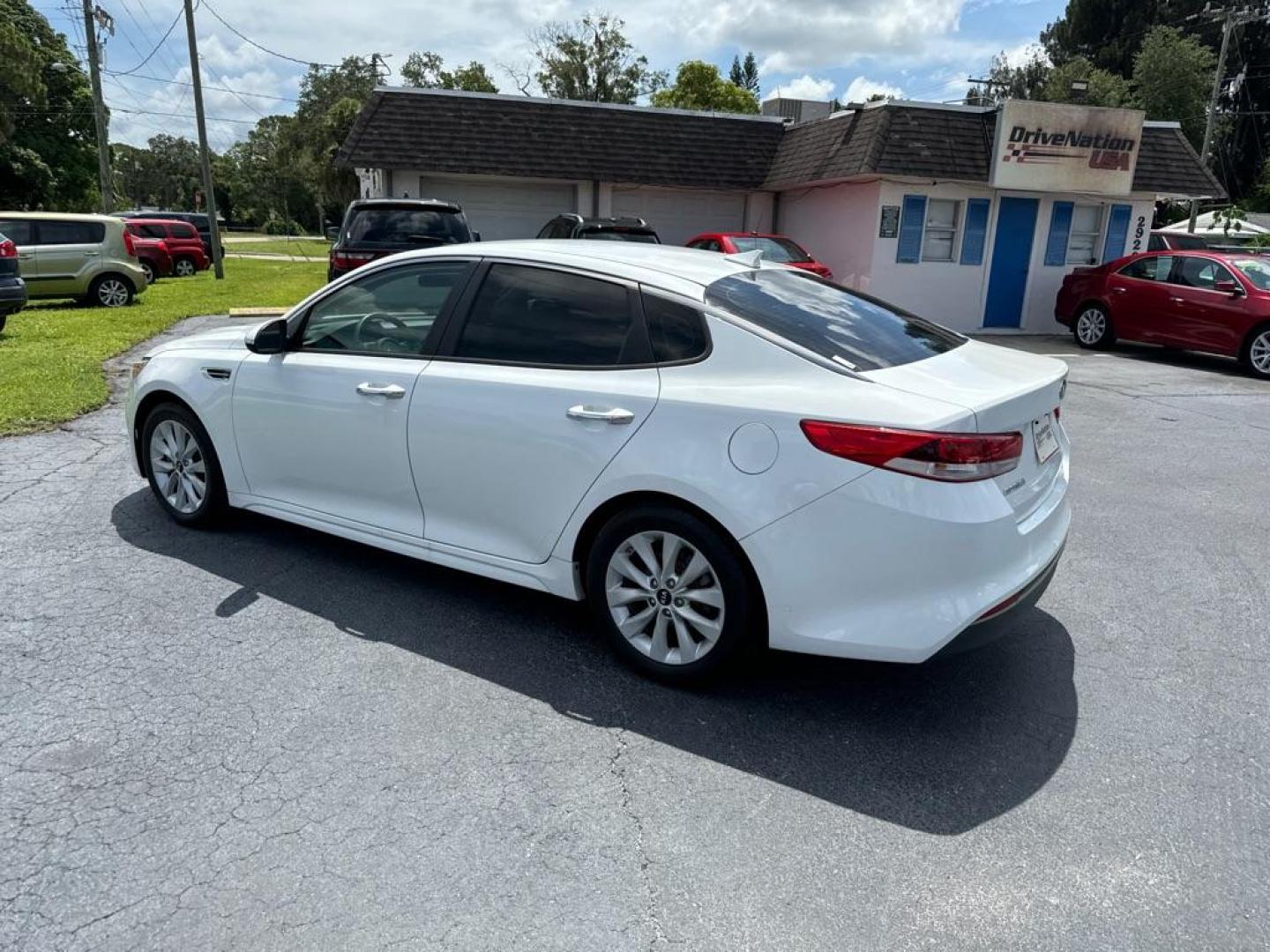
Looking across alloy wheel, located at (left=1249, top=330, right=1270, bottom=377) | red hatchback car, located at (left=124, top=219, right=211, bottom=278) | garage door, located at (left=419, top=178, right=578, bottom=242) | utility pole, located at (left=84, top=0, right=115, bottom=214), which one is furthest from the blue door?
utility pole, located at (left=84, top=0, right=115, bottom=214)

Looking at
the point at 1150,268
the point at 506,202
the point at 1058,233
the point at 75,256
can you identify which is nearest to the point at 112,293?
the point at 75,256

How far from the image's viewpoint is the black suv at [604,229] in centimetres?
1426

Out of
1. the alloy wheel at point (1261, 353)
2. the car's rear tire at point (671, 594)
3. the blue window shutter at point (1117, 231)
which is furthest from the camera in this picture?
the blue window shutter at point (1117, 231)

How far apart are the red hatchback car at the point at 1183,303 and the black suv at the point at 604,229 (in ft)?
23.6

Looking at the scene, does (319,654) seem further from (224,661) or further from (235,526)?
(235,526)

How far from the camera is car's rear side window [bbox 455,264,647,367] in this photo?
12.1 feet

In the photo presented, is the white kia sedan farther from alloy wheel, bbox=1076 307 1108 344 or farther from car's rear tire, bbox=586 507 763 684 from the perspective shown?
alloy wheel, bbox=1076 307 1108 344

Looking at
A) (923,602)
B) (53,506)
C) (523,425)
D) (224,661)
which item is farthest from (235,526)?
(923,602)

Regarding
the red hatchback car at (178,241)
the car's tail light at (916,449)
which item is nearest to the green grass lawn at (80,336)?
the red hatchback car at (178,241)

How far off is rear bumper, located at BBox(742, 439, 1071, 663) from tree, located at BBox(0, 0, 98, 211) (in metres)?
44.8

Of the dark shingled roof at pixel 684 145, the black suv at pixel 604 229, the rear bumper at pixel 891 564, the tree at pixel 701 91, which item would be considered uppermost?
the tree at pixel 701 91

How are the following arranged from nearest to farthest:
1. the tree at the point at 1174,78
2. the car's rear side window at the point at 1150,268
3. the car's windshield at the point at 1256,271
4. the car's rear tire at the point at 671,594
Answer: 1. the car's rear tire at the point at 671,594
2. the car's windshield at the point at 1256,271
3. the car's rear side window at the point at 1150,268
4. the tree at the point at 1174,78

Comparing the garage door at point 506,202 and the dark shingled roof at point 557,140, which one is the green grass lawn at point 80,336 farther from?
the garage door at point 506,202

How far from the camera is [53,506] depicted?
5512mm
